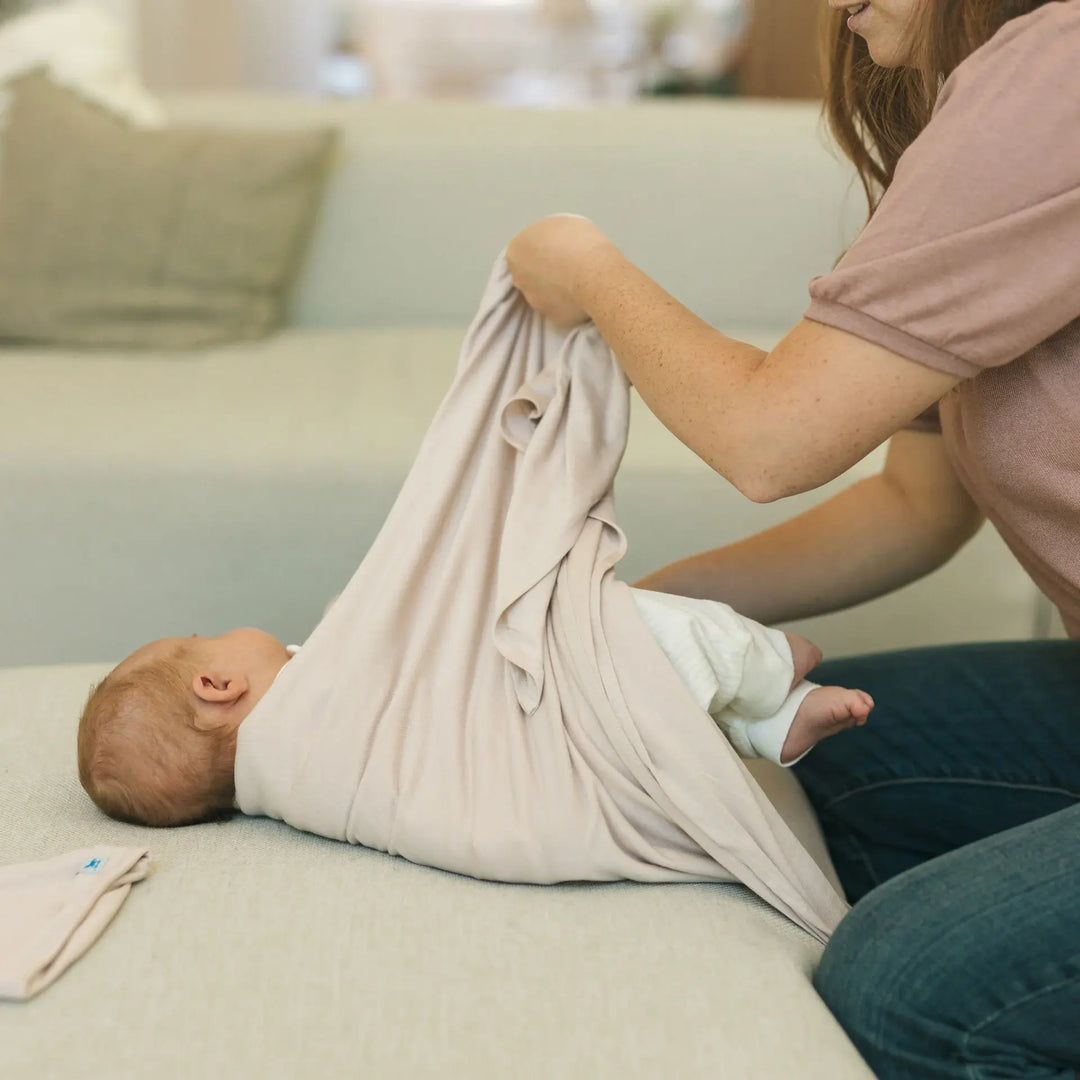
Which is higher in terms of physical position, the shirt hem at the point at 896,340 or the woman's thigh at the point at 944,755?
the shirt hem at the point at 896,340

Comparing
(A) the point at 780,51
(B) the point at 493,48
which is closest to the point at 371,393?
(A) the point at 780,51

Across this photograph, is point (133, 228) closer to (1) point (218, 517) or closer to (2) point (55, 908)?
(1) point (218, 517)

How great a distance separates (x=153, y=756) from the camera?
40.1 inches

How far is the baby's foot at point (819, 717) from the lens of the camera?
1.01m

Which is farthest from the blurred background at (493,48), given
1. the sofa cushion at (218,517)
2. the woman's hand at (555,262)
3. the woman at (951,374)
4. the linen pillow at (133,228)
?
the woman at (951,374)

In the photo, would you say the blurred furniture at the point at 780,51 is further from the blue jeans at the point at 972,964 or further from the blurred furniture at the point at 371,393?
the blue jeans at the point at 972,964

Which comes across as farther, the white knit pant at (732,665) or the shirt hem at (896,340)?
the white knit pant at (732,665)

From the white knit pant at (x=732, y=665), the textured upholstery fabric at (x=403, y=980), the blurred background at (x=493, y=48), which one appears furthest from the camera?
the blurred background at (x=493, y=48)

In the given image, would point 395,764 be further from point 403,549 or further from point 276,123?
point 276,123

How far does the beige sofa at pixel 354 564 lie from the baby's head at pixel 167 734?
3 centimetres

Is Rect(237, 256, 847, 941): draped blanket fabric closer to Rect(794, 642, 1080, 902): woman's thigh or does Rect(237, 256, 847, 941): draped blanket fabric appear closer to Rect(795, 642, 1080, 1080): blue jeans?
Rect(795, 642, 1080, 1080): blue jeans

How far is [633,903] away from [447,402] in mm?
471

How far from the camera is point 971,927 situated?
83cm

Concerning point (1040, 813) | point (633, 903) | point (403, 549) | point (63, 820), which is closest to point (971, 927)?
point (633, 903)
